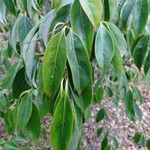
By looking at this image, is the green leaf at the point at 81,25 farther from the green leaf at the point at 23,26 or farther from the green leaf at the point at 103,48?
the green leaf at the point at 23,26

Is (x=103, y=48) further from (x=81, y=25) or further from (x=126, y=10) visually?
(x=126, y=10)

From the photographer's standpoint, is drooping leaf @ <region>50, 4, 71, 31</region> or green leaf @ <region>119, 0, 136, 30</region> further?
green leaf @ <region>119, 0, 136, 30</region>

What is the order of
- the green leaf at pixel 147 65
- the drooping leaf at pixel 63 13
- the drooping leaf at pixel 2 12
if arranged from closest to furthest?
1. the drooping leaf at pixel 63 13
2. the drooping leaf at pixel 2 12
3. the green leaf at pixel 147 65

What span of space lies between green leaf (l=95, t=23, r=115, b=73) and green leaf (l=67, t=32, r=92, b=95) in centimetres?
3

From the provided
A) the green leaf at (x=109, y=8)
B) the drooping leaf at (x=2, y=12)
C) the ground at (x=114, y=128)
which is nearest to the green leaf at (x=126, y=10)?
the green leaf at (x=109, y=8)

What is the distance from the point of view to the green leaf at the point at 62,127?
741 mm

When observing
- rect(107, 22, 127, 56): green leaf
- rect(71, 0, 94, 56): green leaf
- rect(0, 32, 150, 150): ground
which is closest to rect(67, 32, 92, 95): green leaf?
rect(71, 0, 94, 56): green leaf

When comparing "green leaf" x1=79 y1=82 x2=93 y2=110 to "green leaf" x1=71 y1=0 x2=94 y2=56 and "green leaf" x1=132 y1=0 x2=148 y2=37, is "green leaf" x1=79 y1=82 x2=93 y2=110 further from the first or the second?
"green leaf" x1=132 y1=0 x2=148 y2=37

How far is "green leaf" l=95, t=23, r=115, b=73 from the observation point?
0.80 meters

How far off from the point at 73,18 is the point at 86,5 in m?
0.05

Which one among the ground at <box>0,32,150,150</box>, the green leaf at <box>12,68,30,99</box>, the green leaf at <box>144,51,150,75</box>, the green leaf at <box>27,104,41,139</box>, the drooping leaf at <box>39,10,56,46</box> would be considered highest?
the drooping leaf at <box>39,10,56,46</box>

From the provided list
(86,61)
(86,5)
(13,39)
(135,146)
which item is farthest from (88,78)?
(135,146)

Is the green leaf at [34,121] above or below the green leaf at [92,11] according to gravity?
below

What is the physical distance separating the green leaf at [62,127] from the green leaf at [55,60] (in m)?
0.05
